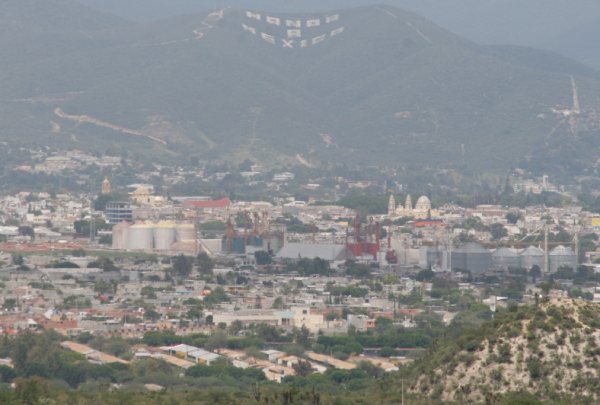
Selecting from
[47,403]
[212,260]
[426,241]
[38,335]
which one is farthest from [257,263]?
[47,403]

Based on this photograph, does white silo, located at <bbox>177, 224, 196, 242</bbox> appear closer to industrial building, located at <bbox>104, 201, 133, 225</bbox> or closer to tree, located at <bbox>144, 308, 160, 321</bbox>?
industrial building, located at <bbox>104, 201, 133, 225</bbox>

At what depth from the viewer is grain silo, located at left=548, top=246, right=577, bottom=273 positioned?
12473cm

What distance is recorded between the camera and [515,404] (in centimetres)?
4456

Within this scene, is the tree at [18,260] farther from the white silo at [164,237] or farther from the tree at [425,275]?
the tree at [425,275]

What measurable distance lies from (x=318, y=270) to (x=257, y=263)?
784 centimetres

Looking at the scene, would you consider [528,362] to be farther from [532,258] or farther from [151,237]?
[151,237]

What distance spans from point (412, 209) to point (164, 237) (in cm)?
3027

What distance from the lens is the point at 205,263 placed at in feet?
400

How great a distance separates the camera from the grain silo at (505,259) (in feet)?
417

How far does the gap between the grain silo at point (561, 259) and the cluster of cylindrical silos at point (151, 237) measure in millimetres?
22587

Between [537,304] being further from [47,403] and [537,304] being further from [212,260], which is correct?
[212,260]

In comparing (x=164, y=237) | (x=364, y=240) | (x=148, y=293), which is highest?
(x=164, y=237)

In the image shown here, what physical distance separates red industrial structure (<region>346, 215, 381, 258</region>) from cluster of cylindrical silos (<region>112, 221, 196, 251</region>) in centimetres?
943

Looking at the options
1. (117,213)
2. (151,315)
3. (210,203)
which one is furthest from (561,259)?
(210,203)
